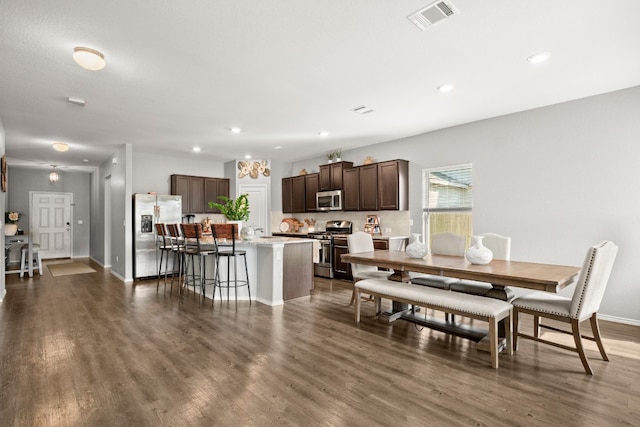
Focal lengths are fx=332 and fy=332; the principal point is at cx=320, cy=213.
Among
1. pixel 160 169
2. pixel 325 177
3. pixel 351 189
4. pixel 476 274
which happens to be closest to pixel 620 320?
pixel 476 274

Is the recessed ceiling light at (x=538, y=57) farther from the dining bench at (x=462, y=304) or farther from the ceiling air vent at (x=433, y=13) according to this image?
the dining bench at (x=462, y=304)

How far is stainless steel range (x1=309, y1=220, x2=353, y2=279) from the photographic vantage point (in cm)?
676

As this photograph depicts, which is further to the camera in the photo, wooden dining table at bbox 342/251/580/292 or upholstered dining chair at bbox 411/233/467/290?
upholstered dining chair at bbox 411/233/467/290

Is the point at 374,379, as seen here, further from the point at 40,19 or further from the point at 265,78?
the point at 40,19

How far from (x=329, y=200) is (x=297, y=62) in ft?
14.0

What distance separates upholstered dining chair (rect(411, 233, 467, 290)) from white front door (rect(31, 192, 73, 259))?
10.5 meters

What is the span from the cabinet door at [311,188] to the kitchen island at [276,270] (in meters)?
2.61

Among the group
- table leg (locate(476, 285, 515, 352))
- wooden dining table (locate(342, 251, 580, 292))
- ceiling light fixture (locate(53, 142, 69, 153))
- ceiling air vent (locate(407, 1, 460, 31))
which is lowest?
table leg (locate(476, 285, 515, 352))

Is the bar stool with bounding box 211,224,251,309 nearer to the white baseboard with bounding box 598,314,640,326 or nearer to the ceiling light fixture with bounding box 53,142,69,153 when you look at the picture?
the ceiling light fixture with bounding box 53,142,69,153

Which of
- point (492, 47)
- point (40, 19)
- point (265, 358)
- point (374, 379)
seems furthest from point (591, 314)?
point (40, 19)

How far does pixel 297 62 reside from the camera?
3.16 metres

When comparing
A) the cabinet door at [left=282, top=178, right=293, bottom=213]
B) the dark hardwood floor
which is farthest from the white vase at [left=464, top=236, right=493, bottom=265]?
the cabinet door at [left=282, top=178, right=293, bottom=213]

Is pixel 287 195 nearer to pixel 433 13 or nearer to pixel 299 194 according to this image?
pixel 299 194

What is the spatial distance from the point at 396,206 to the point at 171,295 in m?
4.08
